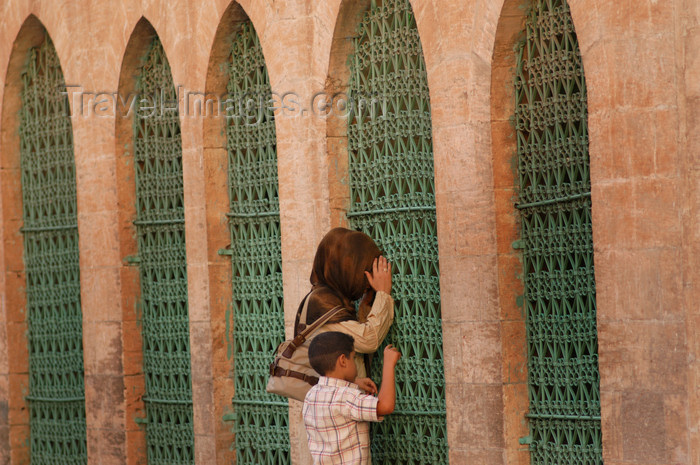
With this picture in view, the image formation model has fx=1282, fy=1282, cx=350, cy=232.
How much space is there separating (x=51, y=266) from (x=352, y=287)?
4.85 m

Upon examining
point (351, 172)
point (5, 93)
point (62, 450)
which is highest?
point (5, 93)

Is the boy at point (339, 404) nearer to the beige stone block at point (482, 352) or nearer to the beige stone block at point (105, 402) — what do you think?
the beige stone block at point (482, 352)

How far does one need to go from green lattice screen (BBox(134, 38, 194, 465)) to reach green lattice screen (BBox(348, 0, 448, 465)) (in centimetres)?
237

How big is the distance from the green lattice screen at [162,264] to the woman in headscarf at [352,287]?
2.64 m

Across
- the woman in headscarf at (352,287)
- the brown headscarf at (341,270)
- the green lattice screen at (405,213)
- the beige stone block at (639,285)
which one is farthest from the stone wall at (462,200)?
the brown headscarf at (341,270)

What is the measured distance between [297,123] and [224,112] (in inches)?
48.3

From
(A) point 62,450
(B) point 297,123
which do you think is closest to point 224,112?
(B) point 297,123

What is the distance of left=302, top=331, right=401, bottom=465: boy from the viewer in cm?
737

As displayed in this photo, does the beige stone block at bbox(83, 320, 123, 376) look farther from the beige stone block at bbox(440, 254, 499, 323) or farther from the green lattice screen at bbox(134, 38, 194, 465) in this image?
the beige stone block at bbox(440, 254, 499, 323)

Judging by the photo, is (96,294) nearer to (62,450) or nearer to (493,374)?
(62,450)

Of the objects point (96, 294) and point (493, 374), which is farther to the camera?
point (96, 294)

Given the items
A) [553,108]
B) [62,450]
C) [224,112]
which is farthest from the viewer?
[62,450]

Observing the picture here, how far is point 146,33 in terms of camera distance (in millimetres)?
11180

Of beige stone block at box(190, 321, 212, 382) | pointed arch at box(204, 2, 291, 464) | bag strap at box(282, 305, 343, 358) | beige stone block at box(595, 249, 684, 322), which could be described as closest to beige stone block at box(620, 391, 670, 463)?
beige stone block at box(595, 249, 684, 322)
